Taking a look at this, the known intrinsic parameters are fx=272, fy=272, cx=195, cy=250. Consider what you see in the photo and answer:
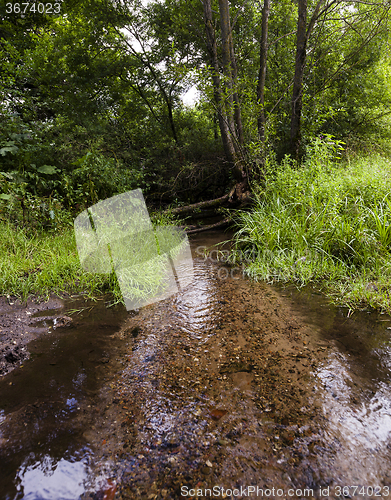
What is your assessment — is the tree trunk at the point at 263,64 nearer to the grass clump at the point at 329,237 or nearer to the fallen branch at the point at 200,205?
the fallen branch at the point at 200,205

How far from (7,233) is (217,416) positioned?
376cm

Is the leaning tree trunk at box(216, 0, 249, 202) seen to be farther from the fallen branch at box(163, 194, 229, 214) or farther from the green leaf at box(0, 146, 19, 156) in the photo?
the green leaf at box(0, 146, 19, 156)

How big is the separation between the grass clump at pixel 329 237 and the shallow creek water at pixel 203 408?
50cm

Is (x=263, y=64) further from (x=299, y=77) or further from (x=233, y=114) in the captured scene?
(x=233, y=114)

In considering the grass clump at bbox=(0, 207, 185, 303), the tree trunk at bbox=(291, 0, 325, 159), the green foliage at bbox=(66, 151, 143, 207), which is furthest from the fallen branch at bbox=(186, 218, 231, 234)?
the tree trunk at bbox=(291, 0, 325, 159)

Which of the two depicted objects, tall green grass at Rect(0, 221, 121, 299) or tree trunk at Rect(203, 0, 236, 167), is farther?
tree trunk at Rect(203, 0, 236, 167)

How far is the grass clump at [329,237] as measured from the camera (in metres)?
2.98

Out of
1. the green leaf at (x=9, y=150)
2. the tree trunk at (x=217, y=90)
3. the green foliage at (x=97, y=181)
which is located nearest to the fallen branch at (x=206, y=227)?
the tree trunk at (x=217, y=90)

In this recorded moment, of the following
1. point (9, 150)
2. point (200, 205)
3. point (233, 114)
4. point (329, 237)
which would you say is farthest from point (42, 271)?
point (233, 114)

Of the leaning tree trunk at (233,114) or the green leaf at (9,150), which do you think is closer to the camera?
the green leaf at (9,150)

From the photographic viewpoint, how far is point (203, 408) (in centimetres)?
175

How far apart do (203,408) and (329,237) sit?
9.00ft

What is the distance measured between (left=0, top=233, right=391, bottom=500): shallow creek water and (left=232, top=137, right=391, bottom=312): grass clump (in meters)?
0.50

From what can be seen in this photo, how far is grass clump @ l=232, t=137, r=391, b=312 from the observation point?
2984mm
